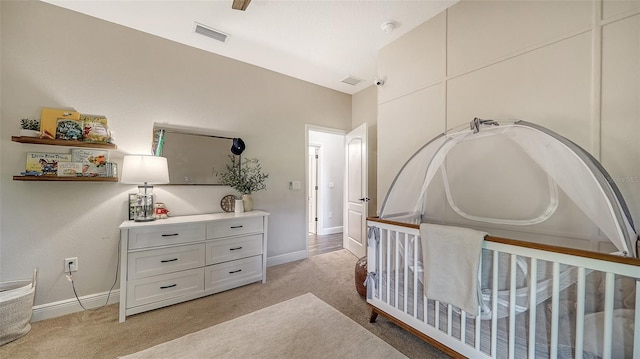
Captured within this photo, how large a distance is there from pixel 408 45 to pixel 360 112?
4.79 ft

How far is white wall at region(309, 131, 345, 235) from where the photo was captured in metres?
4.94

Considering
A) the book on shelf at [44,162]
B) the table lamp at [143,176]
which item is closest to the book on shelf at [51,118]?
the book on shelf at [44,162]

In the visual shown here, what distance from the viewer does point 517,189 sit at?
64.7 inches

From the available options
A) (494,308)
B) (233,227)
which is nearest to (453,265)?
(494,308)

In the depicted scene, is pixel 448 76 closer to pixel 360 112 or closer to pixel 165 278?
pixel 360 112

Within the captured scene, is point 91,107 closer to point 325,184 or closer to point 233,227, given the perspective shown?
point 233,227

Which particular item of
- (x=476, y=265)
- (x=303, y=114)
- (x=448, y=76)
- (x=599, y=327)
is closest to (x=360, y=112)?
(x=303, y=114)

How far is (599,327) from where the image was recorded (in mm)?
1021

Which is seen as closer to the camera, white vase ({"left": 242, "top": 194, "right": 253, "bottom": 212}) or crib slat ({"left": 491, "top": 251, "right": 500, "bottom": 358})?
crib slat ({"left": 491, "top": 251, "right": 500, "bottom": 358})

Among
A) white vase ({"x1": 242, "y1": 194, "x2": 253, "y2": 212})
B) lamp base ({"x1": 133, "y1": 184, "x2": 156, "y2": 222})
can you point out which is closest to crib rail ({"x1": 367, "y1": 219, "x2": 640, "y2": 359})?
white vase ({"x1": 242, "y1": 194, "x2": 253, "y2": 212})

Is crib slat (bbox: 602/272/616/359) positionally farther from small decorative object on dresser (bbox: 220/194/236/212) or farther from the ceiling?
small decorative object on dresser (bbox: 220/194/236/212)

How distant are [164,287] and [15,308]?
91 cm

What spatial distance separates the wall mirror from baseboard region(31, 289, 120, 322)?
1.21 metres

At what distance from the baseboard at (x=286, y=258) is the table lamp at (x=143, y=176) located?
1.52 metres
